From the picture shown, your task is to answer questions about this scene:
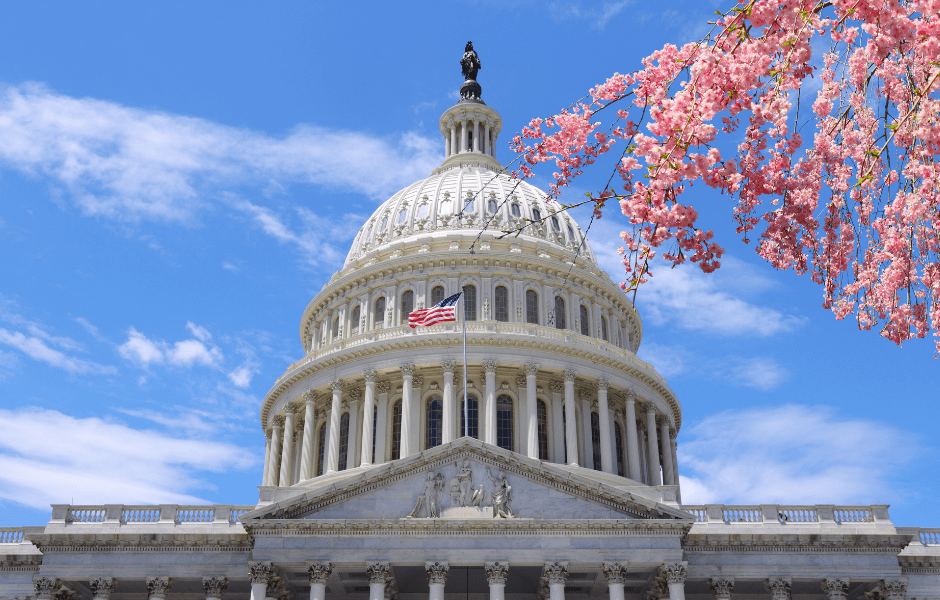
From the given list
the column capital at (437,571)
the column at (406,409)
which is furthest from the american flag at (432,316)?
the column capital at (437,571)

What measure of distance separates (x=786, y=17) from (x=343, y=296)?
2367 inches

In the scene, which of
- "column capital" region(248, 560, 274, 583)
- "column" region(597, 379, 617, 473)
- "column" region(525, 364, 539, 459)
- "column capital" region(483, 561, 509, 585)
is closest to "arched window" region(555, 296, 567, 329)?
"column" region(597, 379, 617, 473)

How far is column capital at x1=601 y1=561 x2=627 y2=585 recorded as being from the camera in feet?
126

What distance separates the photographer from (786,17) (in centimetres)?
1038

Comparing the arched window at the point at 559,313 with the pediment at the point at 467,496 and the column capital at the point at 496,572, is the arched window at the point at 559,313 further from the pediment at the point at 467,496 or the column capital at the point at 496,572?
the column capital at the point at 496,572

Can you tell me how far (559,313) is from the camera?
66438 mm

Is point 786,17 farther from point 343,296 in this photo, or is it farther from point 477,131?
point 477,131

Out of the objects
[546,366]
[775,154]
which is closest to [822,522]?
[546,366]

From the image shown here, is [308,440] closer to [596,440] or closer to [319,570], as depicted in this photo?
[596,440]

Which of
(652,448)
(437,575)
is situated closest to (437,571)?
(437,575)

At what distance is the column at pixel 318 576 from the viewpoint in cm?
3841

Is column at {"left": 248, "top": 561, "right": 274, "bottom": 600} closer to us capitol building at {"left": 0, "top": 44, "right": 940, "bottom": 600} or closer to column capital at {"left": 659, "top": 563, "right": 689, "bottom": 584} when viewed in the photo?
us capitol building at {"left": 0, "top": 44, "right": 940, "bottom": 600}

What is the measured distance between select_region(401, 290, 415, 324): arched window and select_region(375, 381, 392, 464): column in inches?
231

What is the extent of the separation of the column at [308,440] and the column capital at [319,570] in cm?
2089
